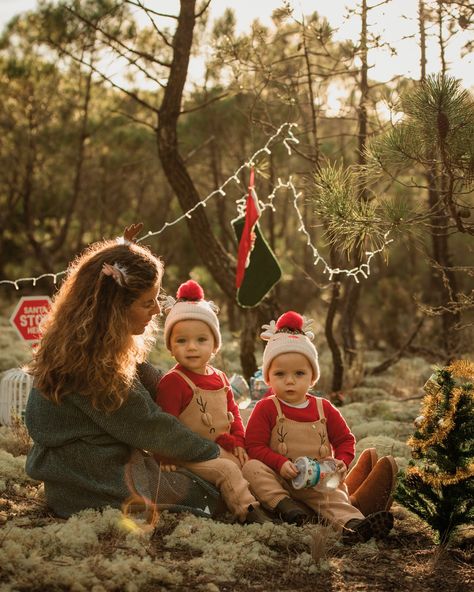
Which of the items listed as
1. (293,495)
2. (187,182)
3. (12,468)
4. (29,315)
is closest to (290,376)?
(293,495)

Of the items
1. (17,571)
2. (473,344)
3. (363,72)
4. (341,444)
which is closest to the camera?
(17,571)

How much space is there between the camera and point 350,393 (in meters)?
8.58

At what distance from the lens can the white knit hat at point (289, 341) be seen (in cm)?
448

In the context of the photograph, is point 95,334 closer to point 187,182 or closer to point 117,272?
point 117,272

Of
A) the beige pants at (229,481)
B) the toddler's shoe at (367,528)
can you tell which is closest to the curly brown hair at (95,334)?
the beige pants at (229,481)

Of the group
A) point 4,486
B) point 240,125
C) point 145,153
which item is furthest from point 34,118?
point 4,486

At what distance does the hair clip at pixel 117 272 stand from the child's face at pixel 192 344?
0.54 m

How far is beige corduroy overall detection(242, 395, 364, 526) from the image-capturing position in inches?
164

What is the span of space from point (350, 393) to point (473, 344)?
6.84 ft

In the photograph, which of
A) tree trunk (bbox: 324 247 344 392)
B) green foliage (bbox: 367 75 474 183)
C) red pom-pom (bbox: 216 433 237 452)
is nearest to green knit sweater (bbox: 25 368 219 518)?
red pom-pom (bbox: 216 433 237 452)

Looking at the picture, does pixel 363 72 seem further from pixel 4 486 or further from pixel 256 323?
pixel 4 486

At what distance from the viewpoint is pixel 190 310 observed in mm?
4574

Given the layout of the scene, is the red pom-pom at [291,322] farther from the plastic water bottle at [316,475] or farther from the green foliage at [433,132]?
the green foliage at [433,132]

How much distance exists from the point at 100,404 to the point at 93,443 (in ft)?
0.69
